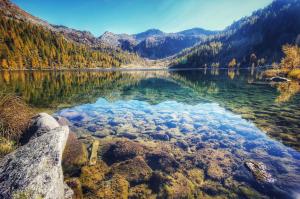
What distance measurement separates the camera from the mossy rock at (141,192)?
8519 millimetres

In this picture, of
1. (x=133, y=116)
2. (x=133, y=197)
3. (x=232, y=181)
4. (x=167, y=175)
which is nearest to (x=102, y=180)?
(x=133, y=197)

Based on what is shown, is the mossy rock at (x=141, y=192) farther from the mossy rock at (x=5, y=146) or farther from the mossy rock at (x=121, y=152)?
the mossy rock at (x=5, y=146)

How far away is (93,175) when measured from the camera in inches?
388

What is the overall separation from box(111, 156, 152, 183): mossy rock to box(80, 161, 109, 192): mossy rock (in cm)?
57

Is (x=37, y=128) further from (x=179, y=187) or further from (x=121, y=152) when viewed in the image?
(x=179, y=187)

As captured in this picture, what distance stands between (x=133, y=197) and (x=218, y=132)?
1043 cm

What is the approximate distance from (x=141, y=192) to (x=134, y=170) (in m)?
1.60

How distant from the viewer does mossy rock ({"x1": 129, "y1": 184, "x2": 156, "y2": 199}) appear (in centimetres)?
852

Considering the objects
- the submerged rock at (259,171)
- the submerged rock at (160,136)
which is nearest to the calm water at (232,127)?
the submerged rock at (259,171)

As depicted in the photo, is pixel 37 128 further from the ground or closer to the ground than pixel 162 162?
further from the ground

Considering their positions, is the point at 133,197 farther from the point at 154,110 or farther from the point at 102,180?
the point at 154,110

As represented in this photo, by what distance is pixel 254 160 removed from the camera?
1161cm

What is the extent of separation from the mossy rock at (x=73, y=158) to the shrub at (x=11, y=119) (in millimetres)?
2717

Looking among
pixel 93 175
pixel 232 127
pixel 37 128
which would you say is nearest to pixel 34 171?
pixel 93 175
